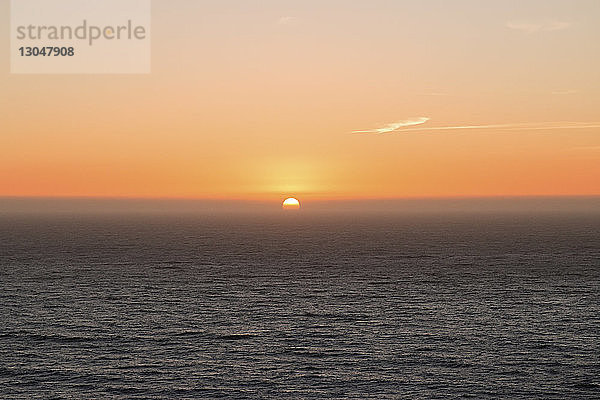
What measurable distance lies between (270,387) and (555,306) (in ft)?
180

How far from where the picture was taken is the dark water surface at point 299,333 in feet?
190

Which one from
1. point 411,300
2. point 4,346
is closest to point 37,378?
point 4,346

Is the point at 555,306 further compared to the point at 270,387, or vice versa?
the point at 555,306

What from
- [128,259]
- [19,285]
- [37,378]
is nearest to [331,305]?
[37,378]

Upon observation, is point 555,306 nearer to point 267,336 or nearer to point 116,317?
point 267,336

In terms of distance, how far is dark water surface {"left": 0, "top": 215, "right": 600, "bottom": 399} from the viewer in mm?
57969

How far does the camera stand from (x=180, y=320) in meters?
84.6

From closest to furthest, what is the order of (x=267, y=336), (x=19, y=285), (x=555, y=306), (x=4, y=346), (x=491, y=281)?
1. (x=4, y=346)
2. (x=267, y=336)
3. (x=555, y=306)
4. (x=19, y=285)
5. (x=491, y=281)

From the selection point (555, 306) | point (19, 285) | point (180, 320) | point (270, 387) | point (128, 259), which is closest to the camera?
point (270, 387)

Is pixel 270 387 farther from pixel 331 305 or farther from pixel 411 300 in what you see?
pixel 411 300

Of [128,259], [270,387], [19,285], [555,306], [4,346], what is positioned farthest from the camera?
[128,259]

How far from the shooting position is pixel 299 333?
252 ft

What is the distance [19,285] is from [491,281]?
86.4 metres

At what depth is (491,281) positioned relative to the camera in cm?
12369
